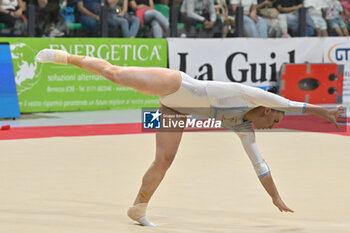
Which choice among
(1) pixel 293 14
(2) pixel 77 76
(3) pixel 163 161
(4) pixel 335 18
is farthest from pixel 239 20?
(3) pixel 163 161

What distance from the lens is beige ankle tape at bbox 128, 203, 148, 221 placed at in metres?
5.21

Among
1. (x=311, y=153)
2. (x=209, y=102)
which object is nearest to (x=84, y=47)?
(x=311, y=153)

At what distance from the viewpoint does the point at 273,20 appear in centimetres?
1722

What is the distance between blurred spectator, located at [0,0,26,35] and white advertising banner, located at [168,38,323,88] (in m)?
3.48

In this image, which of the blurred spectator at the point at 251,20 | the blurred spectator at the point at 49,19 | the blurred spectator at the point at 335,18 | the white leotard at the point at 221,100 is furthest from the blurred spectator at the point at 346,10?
the white leotard at the point at 221,100

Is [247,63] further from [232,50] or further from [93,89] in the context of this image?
[93,89]

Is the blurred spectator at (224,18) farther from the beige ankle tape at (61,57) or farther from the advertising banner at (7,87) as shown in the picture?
the beige ankle tape at (61,57)

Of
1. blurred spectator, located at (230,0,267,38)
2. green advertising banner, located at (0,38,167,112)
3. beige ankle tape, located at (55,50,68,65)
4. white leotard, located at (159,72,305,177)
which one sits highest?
beige ankle tape, located at (55,50,68,65)

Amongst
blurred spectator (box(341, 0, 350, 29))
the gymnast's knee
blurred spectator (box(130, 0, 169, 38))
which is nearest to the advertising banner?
blurred spectator (box(130, 0, 169, 38))

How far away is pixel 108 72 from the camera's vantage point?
5098 millimetres

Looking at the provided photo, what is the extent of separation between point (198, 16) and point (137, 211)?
11584mm

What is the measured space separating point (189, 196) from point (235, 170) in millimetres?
1583

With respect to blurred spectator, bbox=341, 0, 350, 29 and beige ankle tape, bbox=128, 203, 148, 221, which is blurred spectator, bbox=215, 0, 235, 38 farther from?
beige ankle tape, bbox=128, 203, 148, 221

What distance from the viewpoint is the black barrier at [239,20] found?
16.3m
